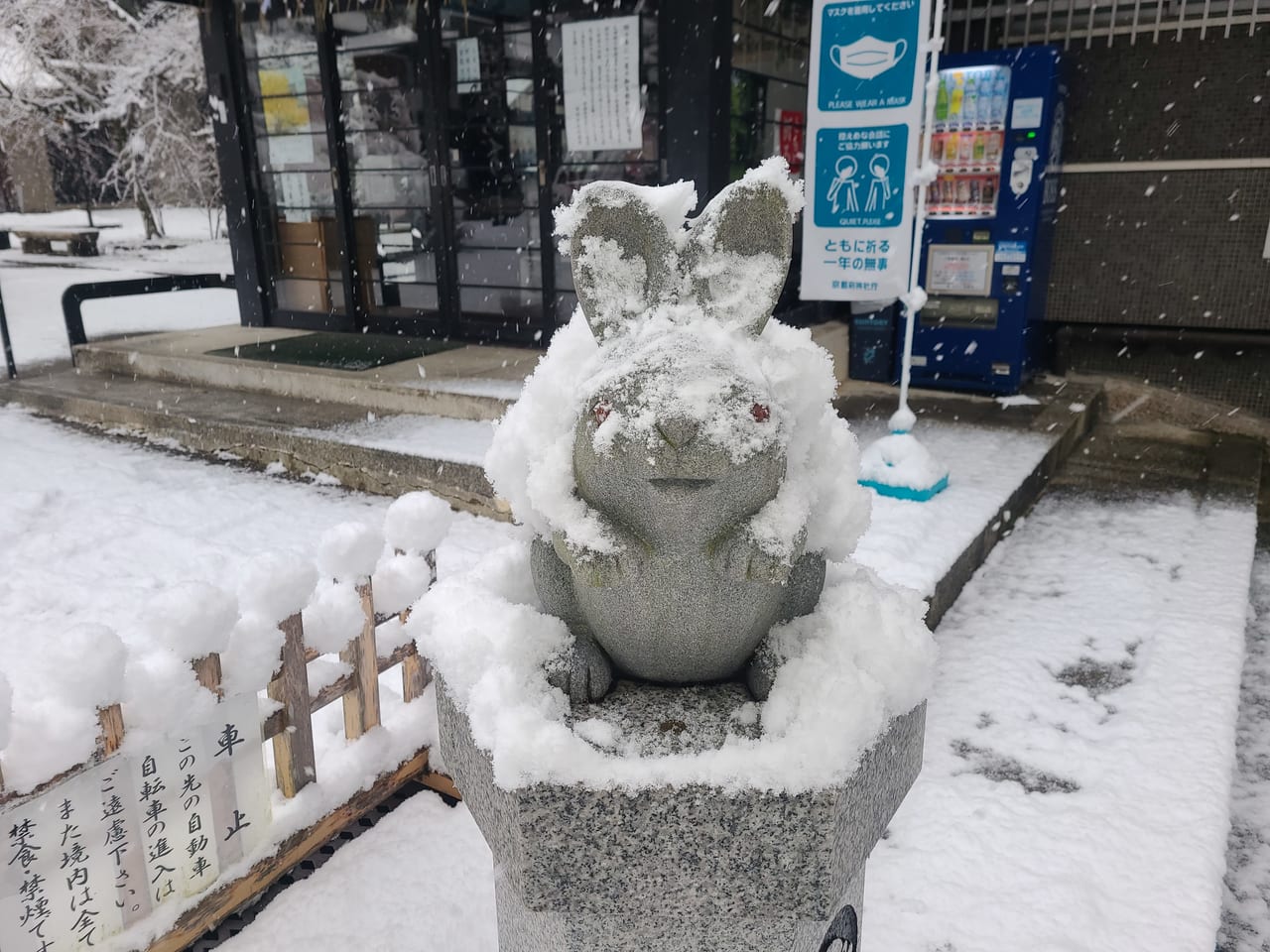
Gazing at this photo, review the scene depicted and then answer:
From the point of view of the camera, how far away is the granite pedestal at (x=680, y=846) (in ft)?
4.74

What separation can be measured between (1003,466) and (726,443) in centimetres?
421

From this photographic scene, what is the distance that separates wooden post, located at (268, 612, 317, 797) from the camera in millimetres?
2408

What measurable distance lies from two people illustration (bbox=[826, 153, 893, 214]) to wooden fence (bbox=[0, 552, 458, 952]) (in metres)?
2.82

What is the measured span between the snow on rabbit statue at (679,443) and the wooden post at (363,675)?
122 centimetres

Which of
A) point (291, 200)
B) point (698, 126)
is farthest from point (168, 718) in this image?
point (291, 200)

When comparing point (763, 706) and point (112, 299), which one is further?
point (112, 299)

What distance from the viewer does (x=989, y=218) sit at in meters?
6.39

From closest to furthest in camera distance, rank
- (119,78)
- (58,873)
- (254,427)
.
Answer: (58,873), (254,427), (119,78)

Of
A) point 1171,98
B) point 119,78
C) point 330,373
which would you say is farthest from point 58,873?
point 119,78

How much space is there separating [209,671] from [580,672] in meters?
1.09

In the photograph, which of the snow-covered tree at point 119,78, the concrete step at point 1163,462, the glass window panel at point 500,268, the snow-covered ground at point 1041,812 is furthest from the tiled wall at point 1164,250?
the snow-covered tree at point 119,78

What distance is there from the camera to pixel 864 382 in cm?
726

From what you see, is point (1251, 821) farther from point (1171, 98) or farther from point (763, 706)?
point (1171, 98)

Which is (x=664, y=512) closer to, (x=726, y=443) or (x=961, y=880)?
(x=726, y=443)
